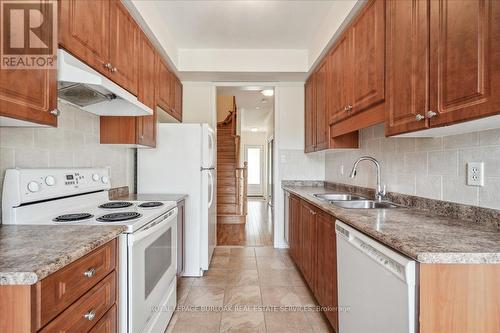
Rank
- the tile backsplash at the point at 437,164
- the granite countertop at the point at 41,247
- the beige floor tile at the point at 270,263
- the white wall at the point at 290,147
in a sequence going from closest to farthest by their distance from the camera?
the granite countertop at the point at 41,247
the tile backsplash at the point at 437,164
the beige floor tile at the point at 270,263
the white wall at the point at 290,147

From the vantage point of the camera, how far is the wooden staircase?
544 cm

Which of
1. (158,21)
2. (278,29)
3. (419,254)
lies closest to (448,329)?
(419,254)

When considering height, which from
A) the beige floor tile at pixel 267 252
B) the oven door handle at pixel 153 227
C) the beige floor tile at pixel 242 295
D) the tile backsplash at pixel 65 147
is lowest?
the beige floor tile at pixel 242 295

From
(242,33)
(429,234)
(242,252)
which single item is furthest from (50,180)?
(242,252)

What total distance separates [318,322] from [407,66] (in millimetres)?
1805

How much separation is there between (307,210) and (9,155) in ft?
6.84

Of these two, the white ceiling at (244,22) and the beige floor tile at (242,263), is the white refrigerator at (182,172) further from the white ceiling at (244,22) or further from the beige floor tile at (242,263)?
the white ceiling at (244,22)

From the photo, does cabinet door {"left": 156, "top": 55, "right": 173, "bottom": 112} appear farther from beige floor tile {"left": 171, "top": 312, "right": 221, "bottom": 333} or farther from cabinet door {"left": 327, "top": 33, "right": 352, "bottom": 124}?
beige floor tile {"left": 171, "top": 312, "right": 221, "bottom": 333}

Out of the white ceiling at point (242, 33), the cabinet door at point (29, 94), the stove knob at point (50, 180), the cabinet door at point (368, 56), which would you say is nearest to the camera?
the cabinet door at point (29, 94)

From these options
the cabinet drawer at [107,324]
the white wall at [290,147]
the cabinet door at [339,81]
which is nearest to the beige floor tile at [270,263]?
the white wall at [290,147]

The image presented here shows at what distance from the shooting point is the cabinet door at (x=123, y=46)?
1.84 m

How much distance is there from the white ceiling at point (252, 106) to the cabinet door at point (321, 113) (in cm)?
103

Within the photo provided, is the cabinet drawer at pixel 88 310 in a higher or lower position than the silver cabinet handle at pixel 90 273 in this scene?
lower

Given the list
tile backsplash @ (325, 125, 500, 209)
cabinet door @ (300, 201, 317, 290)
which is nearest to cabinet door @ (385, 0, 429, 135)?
tile backsplash @ (325, 125, 500, 209)
